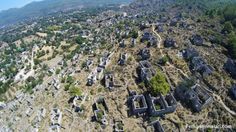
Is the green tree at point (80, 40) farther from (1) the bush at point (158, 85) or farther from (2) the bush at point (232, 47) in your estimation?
(1) the bush at point (158, 85)

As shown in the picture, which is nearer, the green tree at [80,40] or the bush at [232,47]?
the bush at [232,47]

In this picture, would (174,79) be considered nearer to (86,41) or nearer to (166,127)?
(166,127)

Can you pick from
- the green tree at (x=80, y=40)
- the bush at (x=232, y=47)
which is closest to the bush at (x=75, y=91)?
the bush at (x=232, y=47)

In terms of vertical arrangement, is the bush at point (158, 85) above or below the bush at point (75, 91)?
above

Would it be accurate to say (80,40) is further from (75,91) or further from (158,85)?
(158,85)

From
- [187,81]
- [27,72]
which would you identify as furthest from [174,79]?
[27,72]

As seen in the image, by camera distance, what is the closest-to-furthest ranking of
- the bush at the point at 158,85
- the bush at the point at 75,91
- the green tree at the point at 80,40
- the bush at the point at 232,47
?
the bush at the point at 158,85 < the bush at the point at 75,91 < the bush at the point at 232,47 < the green tree at the point at 80,40

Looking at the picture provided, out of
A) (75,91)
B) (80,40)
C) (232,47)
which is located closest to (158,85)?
(75,91)

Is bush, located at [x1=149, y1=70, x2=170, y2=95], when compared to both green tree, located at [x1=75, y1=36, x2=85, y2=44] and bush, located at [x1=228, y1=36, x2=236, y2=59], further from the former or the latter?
green tree, located at [x1=75, y1=36, x2=85, y2=44]

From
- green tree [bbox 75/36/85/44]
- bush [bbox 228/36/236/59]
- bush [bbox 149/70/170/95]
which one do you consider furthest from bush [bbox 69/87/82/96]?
green tree [bbox 75/36/85/44]
